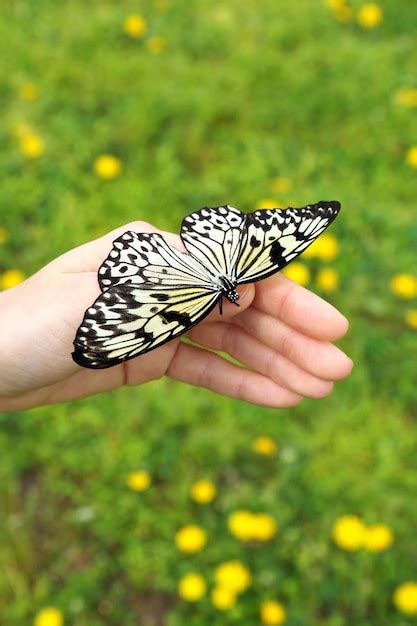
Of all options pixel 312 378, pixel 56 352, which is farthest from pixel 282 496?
pixel 56 352

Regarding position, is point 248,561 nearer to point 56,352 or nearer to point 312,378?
point 312,378

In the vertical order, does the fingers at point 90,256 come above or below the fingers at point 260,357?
above

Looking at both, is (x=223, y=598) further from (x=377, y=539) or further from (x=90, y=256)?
(x=90, y=256)

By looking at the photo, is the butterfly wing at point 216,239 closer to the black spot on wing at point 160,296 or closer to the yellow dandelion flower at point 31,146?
the black spot on wing at point 160,296

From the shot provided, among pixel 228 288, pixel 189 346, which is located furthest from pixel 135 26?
pixel 228 288

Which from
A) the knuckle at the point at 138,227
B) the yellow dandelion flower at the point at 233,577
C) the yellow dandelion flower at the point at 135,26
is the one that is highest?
the yellow dandelion flower at the point at 135,26

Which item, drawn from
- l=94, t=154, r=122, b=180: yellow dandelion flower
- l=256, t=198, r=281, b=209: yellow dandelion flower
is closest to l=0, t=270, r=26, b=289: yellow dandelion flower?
l=94, t=154, r=122, b=180: yellow dandelion flower

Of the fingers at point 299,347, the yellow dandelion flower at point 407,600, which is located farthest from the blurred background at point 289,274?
the fingers at point 299,347

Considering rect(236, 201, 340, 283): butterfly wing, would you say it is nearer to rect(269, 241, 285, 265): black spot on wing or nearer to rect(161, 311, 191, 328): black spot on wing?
rect(269, 241, 285, 265): black spot on wing
